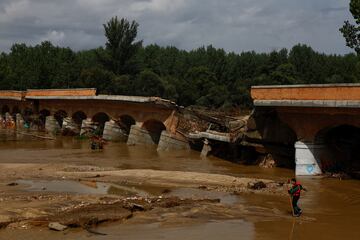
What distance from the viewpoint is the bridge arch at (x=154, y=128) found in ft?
127

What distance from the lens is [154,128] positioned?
3981cm

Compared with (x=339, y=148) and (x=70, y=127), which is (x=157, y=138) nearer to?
(x=70, y=127)

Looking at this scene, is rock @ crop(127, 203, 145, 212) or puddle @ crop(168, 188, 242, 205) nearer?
rock @ crop(127, 203, 145, 212)

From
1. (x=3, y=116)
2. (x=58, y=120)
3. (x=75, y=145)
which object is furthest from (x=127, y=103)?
(x=3, y=116)

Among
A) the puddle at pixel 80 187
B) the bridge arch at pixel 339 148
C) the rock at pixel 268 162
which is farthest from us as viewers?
the rock at pixel 268 162

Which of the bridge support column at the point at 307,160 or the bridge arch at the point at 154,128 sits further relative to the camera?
the bridge arch at the point at 154,128

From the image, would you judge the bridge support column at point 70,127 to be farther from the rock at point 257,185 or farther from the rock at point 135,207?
the rock at point 135,207

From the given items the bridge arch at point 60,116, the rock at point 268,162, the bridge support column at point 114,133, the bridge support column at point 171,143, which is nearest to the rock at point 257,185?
the rock at point 268,162

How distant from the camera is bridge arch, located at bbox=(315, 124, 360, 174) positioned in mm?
23141

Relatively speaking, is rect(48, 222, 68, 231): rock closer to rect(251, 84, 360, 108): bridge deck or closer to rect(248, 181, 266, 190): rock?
rect(248, 181, 266, 190): rock

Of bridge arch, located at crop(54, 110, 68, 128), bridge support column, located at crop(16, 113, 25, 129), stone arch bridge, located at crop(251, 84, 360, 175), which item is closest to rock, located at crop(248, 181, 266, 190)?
stone arch bridge, located at crop(251, 84, 360, 175)

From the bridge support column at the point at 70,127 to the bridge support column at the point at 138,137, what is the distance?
10.1 m

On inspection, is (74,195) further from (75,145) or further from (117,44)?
(117,44)

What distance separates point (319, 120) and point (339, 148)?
2.63m
